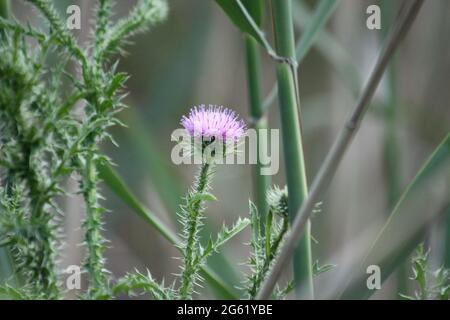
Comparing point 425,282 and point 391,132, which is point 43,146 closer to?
point 425,282

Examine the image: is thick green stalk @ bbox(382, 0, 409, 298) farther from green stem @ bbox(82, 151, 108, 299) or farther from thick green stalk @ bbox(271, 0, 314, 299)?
green stem @ bbox(82, 151, 108, 299)

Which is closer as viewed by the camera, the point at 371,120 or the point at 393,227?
the point at 393,227

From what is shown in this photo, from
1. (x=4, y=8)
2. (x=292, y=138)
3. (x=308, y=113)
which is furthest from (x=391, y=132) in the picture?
(x=4, y=8)

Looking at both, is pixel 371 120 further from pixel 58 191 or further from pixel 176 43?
pixel 58 191

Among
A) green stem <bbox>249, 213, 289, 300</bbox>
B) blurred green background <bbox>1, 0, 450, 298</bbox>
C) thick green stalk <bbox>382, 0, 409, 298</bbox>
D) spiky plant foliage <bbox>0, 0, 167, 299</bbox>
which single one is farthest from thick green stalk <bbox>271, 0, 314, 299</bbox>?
blurred green background <bbox>1, 0, 450, 298</bbox>

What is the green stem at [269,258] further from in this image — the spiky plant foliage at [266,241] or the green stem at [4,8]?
the green stem at [4,8]

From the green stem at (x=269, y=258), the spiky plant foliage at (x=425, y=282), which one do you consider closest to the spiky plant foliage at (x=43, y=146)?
the green stem at (x=269, y=258)
